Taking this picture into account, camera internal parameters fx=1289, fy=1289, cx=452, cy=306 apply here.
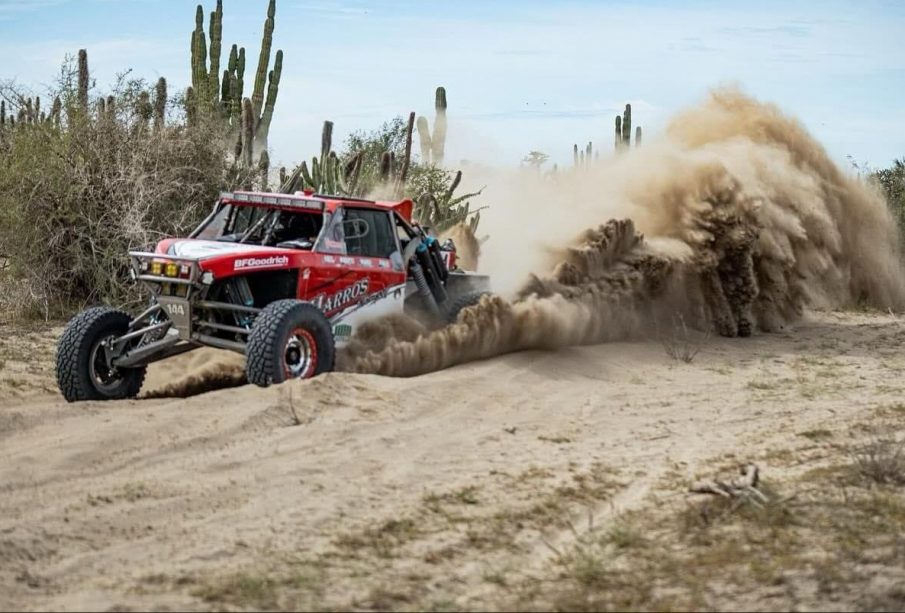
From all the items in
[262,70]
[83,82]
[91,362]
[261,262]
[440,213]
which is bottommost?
[91,362]

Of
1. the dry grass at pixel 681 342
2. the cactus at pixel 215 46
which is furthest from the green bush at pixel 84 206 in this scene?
the cactus at pixel 215 46

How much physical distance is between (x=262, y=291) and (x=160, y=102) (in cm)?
858

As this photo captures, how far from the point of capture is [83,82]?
1814cm

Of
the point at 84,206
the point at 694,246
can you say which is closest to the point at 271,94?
the point at 84,206

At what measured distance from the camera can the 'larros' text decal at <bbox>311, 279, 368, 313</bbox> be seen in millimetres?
10812

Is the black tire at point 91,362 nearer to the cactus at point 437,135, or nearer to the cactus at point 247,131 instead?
the cactus at point 247,131

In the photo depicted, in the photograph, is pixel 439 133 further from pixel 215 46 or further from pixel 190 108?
pixel 190 108

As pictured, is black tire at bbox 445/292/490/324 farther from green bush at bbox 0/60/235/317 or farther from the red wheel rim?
green bush at bbox 0/60/235/317

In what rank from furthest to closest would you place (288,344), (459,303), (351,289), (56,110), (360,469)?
(56,110) → (459,303) → (351,289) → (288,344) → (360,469)

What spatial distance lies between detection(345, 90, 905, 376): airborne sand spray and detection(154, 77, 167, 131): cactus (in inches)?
193

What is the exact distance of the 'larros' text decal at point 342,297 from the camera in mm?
10812

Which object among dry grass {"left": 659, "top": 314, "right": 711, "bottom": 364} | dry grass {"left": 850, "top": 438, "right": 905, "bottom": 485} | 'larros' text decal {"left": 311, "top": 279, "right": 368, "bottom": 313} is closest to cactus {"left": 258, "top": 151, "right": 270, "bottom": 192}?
dry grass {"left": 659, "top": 314, "right": 711, "bottom": 364}

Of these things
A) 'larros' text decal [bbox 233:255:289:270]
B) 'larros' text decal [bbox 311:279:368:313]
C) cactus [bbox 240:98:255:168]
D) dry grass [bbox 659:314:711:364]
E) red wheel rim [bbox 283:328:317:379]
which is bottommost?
dry grass [bbox 659:314:711:364]

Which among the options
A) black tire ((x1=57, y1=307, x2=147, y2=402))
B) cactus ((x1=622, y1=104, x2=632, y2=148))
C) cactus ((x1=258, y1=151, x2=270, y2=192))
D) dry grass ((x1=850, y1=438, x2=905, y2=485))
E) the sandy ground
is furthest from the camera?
cactus ((x1=622, y1=104, x2=632, y2=148))
